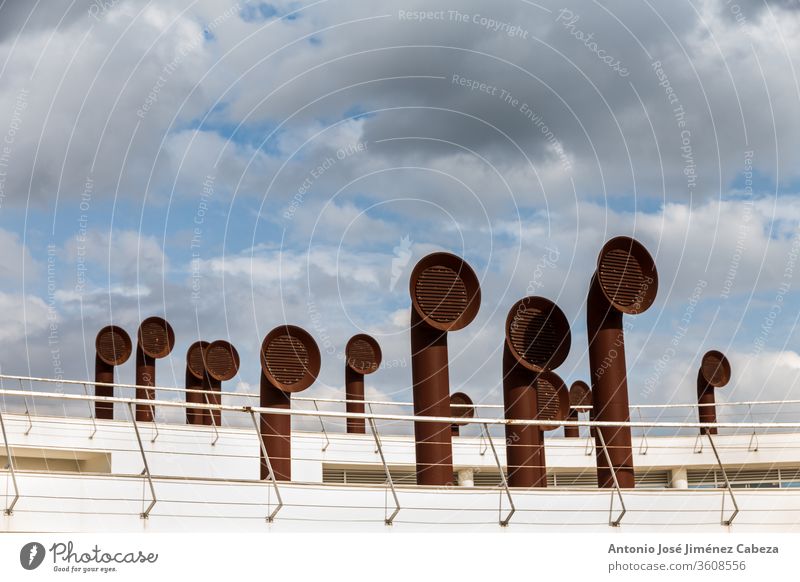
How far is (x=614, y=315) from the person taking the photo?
61.3 feet

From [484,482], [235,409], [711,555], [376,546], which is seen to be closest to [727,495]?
[711,555]

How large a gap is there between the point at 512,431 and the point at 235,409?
24.5 feet

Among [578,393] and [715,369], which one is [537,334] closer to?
[715,369]

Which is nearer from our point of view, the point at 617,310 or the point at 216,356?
the point at 617,310

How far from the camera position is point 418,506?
1345cm

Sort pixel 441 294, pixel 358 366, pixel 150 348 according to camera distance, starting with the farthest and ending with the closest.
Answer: pixel 150 348
pixel 358 366
pixel 441 294

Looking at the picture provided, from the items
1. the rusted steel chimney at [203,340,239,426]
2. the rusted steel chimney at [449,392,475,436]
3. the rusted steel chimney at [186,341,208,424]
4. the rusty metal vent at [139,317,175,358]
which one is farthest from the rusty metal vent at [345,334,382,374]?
the rusty metal vent at [139,317,175,358]

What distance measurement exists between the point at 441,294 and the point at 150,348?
16684 mm

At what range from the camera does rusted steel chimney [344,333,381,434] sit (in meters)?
31.3

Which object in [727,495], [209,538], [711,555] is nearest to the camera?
[209,538]

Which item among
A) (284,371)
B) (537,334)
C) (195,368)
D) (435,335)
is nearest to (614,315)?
(537,334)

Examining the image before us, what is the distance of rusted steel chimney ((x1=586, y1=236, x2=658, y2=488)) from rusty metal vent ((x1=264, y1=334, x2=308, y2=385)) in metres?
5.77

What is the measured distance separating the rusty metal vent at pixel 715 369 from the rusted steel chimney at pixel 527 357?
16.7 metres

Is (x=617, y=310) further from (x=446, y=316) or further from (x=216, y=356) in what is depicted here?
(x=216, y=356)
